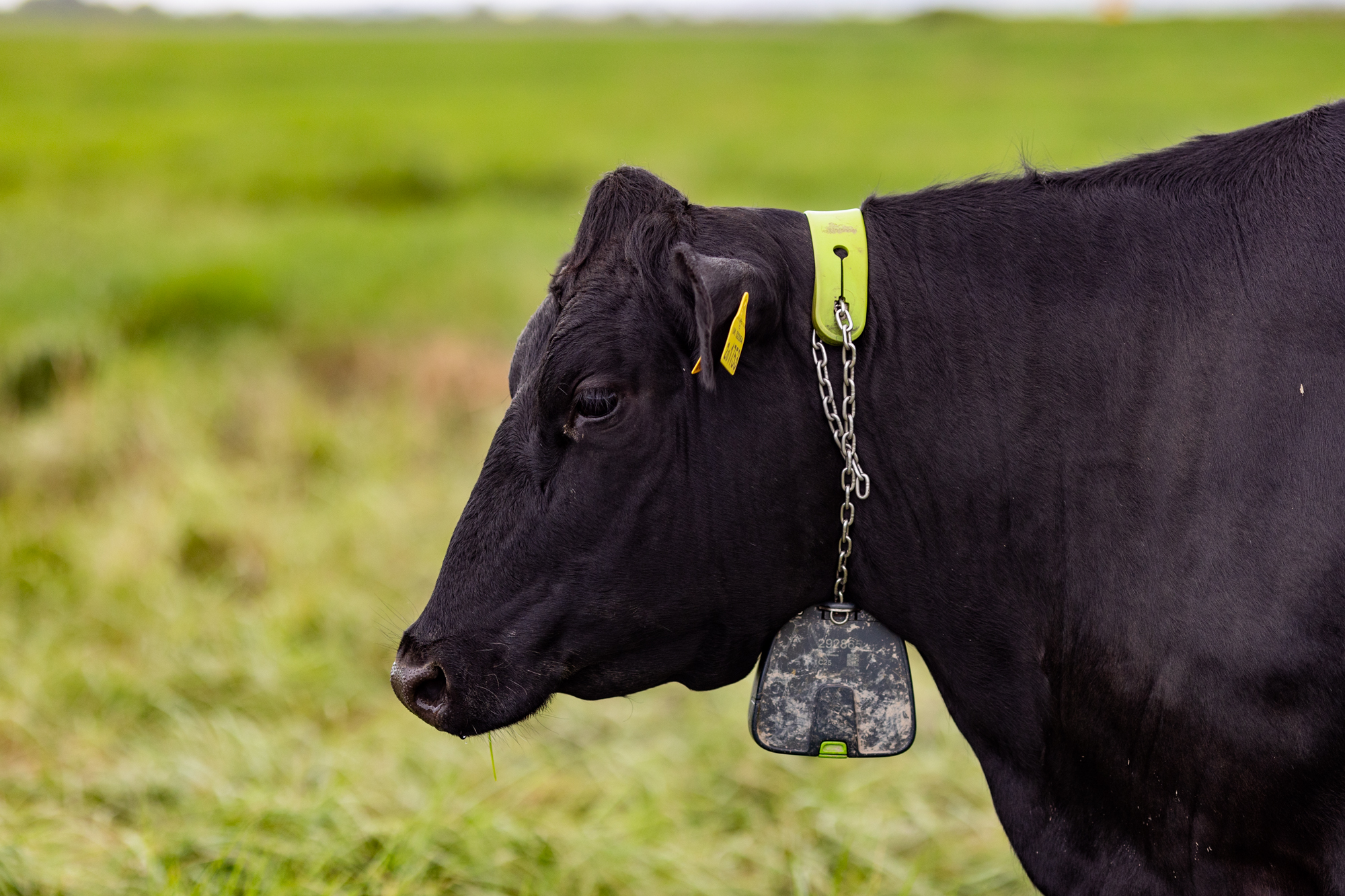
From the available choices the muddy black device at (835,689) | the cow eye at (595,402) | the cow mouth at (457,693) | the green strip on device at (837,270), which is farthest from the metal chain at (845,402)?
the cow mouth at (457,693)

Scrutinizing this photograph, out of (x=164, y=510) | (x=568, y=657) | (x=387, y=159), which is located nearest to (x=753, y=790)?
(x=568, y=657)

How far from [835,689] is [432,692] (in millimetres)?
920

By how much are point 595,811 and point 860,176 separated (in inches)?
640

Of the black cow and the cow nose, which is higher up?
the black cow

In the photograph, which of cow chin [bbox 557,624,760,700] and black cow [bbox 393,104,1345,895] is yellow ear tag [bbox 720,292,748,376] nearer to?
black cow [bbox 393,104,1345,895]

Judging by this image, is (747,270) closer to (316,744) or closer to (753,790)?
(753,790)

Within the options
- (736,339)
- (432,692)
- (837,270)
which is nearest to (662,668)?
(432,692)

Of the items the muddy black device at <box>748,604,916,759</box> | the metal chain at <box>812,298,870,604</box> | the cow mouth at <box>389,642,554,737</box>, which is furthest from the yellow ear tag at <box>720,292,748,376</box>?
the cow mouth at <box>389,642,554,737</box>

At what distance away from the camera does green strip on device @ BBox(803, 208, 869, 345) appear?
2168 mm

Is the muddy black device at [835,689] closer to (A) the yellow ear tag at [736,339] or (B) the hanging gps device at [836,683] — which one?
(B) the hanging gps device at [836,683]

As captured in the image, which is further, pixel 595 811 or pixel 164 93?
pixel 164 93

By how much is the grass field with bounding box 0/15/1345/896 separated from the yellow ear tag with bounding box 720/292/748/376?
0.44m

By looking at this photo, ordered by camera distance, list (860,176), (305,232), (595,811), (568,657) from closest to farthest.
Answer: (568,657) < (595,811) < (305,232) < (860,176)

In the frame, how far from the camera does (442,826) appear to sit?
3.52 metres
